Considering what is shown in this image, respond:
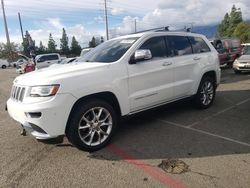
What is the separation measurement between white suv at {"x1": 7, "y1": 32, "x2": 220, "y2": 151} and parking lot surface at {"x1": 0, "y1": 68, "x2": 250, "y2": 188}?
443 millimetres

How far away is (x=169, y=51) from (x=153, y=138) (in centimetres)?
186

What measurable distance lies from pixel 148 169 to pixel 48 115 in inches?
62.1

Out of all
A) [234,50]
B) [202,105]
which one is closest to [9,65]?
[234,50]

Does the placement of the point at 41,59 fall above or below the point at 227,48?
below

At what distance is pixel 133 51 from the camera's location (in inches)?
195

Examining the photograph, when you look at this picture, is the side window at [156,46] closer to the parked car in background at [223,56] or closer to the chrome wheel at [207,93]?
the chrome wheel at [207,93]

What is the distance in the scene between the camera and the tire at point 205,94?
6.50m

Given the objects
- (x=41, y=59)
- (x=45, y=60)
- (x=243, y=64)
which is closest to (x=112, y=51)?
(x=243, y=64)

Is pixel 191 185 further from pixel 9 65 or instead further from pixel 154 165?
pixel 9 65

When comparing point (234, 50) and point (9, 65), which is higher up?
point (234, 50)

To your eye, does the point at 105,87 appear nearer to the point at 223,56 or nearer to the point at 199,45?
the point at 199,45

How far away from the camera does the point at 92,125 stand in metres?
4.41

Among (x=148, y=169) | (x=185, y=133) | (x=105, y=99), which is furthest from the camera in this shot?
(x=185, y=133)

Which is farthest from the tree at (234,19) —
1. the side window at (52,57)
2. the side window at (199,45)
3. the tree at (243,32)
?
the side window at (199,45)
